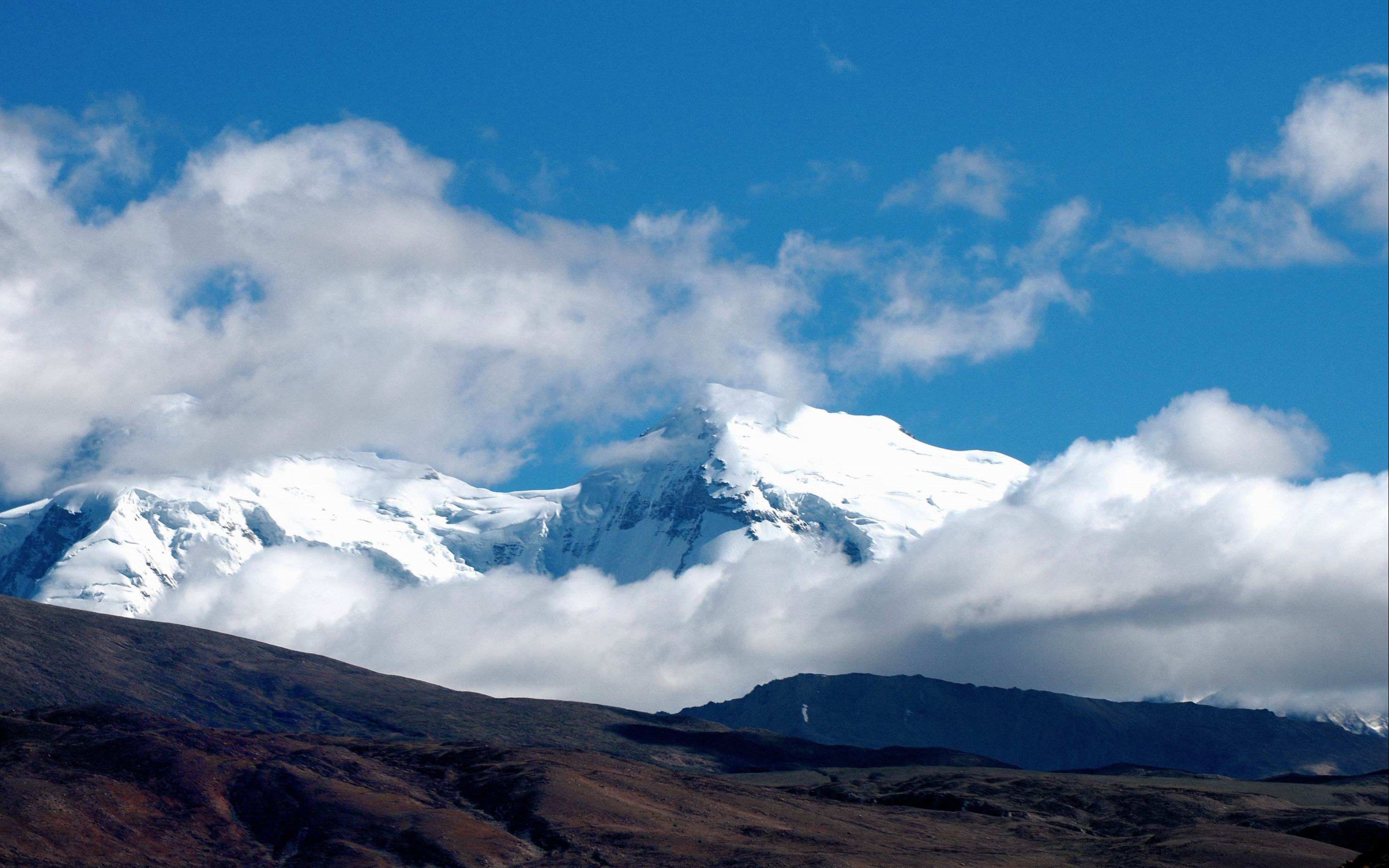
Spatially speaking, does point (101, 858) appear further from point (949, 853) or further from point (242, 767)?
point (949, 853)

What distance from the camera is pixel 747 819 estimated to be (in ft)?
655

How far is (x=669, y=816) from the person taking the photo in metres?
193

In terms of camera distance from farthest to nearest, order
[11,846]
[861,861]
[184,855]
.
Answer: [861,861]
[184,855]
[11,846]

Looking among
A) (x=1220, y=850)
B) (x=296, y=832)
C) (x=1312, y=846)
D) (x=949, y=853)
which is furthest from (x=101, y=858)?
(x=1312, y=846)

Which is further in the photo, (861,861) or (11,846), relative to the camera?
(861,861)

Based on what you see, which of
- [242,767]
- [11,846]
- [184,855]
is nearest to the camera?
[11,846]

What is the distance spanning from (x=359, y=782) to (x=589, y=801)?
26.2 meters

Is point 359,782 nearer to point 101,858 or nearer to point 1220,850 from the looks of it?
point 101,858

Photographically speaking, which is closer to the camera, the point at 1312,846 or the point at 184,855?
the point at 184,855

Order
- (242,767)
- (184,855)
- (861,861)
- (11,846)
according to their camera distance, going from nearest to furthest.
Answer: (11,846)
(184,855)
(861,861)
(242,767)

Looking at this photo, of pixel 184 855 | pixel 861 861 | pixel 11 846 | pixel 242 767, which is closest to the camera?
pixel 11 846

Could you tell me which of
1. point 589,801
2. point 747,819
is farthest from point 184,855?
point 747,819

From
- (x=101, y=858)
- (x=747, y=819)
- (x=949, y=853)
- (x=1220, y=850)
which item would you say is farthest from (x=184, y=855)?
(x=1220, y=850)

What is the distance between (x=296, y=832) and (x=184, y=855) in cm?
1301
